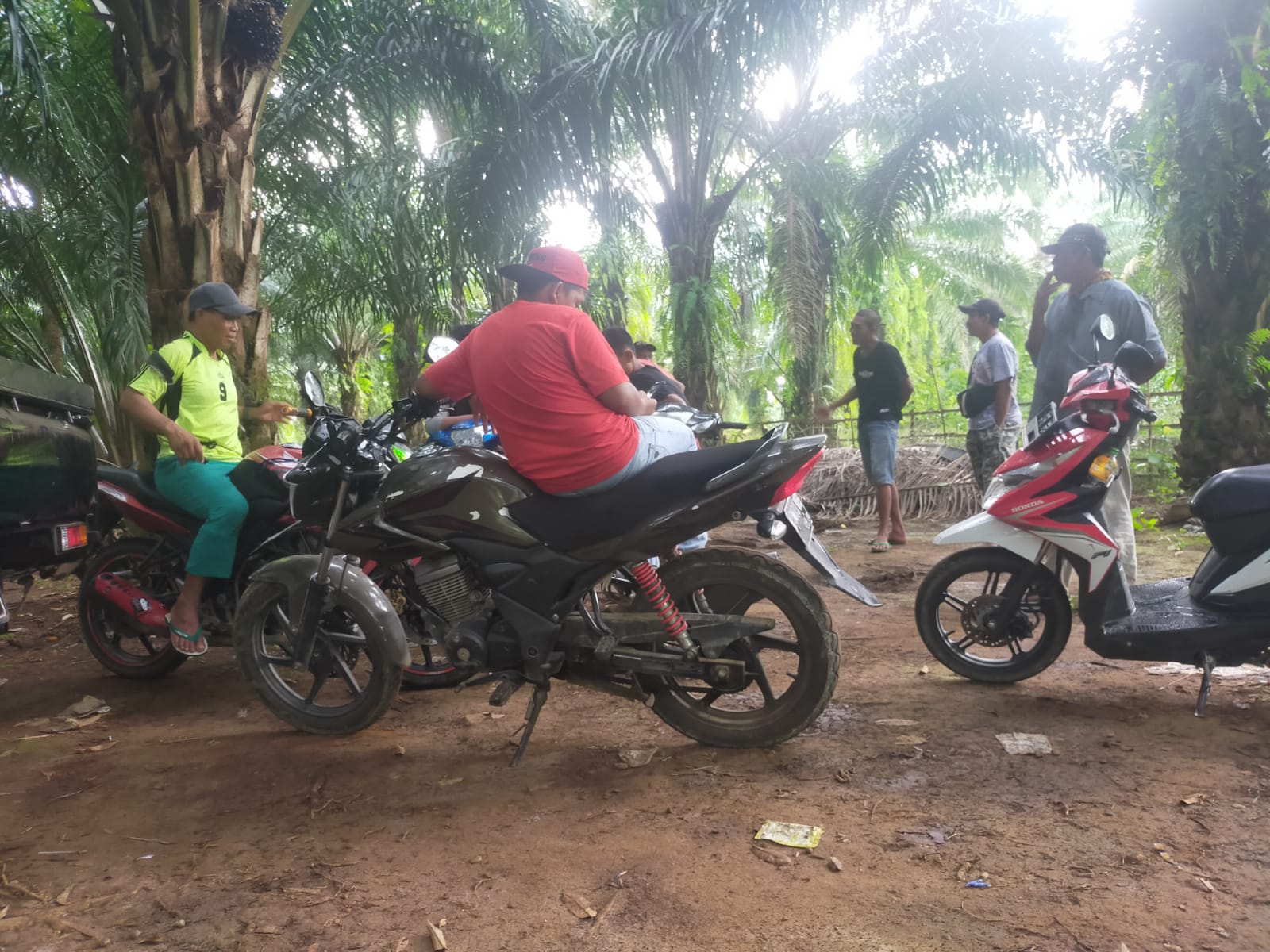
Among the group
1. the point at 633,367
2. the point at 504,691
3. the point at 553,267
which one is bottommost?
the point at 504,691

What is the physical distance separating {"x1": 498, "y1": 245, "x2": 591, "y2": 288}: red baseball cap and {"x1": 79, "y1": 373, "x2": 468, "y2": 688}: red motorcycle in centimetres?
143

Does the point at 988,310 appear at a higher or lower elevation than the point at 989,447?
higher

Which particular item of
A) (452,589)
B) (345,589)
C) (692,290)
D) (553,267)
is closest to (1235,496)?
(553,267)

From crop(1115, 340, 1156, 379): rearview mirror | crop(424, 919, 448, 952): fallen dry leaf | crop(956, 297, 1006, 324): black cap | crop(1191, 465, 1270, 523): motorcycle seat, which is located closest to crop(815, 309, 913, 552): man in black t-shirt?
crop(956, 297, 1006, 324): black cap

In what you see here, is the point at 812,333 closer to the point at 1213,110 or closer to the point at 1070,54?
the point at 1070,54

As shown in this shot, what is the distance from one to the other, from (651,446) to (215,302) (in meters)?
2.34

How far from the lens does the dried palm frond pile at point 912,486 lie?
8703mm

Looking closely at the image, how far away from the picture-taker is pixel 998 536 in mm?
3445

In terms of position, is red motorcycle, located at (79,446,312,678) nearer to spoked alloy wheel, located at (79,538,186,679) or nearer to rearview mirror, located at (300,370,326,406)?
spoked alloy wheel, located at (79,538,186,679)

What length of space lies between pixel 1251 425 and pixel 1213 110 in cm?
272

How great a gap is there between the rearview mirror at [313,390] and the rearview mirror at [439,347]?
1.46 feet

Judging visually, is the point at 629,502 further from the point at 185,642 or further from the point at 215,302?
the point at 215,302

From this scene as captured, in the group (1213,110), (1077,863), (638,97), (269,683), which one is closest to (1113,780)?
(1077,863)

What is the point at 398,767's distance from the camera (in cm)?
299
